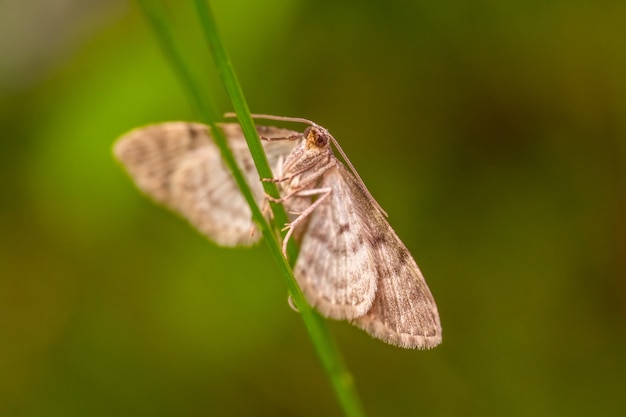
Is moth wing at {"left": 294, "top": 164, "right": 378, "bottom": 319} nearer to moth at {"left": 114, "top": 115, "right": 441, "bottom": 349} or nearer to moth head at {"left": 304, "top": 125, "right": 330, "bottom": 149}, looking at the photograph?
moth at {"left": 114, "top": 115, "right": 441, "bottom": 349}

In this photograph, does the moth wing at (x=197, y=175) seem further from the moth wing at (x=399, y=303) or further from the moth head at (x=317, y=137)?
the moth wing at (x=399, y=303)

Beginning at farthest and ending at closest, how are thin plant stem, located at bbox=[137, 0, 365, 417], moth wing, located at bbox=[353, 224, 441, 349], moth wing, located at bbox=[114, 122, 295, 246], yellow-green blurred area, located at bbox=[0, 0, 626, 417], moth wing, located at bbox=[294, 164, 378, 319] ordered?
1. yellow-green blurred area, located at bbox=[0, 0, 626, 417]
2. moth wing, located at bbox=[114, 122, 295, 246]
3. moth wing, located at bbox=[294, 164, 378, 319]
4. moth wing, located at bbox=[353, 224, 441, 349]
5. thin plant stem, located at bbox=[137, 0, 365, 417]

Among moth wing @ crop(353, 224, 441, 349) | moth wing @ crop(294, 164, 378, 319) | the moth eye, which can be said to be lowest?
moth wing @ crop(353, 224, 441, 349)

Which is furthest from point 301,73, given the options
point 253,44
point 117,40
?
point 117,40

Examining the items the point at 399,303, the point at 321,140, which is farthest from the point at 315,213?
the point at 399,303

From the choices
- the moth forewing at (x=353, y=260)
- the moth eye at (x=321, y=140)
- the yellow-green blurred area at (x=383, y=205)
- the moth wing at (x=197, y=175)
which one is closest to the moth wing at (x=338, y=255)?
the moth forewing at (x=353, y=260)

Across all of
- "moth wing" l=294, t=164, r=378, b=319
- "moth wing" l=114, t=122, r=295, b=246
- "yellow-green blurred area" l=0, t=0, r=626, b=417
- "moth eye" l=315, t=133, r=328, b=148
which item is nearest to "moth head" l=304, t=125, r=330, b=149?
"moth eye" l=315, t=133, r=328, b=148

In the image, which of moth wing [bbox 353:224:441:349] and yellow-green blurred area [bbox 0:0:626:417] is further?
yellow-green blurred area [bbox 0:0:626:417]
